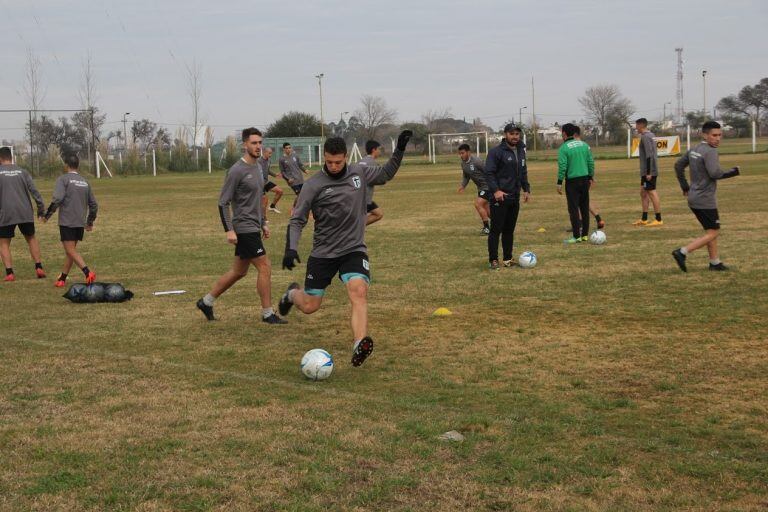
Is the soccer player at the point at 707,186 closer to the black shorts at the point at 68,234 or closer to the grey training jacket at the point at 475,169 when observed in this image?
the grey training jacket at the point at 475,169

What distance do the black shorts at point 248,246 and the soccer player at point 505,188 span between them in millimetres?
4796

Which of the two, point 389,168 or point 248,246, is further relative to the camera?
point 248,246

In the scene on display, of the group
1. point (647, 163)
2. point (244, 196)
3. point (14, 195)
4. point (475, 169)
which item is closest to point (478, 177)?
point (475, 169)

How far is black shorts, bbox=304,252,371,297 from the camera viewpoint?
8047 millimetres

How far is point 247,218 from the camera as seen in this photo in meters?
10.1

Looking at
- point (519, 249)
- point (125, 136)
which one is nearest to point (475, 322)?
point (519, 249)

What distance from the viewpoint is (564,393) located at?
689cm

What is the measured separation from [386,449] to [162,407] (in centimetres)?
191

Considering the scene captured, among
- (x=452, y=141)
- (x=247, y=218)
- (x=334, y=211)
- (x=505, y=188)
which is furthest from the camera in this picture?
(x=452, y=141)

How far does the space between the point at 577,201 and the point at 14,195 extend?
926 centimetres

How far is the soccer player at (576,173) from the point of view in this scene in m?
16.3

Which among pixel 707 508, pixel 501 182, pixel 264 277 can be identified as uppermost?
pixel 501 182

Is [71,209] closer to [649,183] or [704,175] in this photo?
[704,175]

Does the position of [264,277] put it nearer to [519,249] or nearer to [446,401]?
[446,401]
